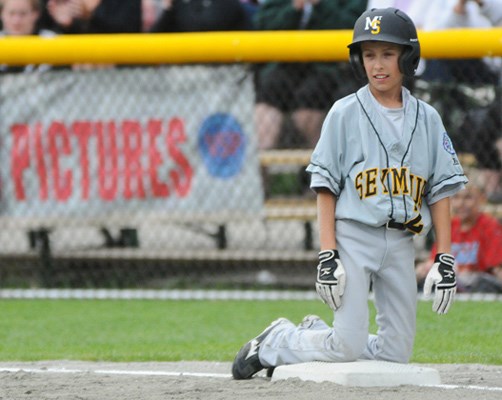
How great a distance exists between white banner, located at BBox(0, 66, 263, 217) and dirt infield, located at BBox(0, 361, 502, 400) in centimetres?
288

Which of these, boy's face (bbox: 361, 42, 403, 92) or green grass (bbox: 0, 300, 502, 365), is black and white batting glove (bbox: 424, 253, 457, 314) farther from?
green grass (bbox: 0, 300, 502, 365)

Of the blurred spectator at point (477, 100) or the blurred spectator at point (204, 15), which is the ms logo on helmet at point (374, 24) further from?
the blurred spectator at point (204, 15)

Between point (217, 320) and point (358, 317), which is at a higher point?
point (358, 317)

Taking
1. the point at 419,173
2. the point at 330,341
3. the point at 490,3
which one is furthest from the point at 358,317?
the point at 490,3

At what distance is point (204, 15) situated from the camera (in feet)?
29.6

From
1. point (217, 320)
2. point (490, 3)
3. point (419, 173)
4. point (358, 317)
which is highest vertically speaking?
point (490, 3)

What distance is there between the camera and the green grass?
597cm

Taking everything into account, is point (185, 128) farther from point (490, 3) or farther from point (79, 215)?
point (490, 3)

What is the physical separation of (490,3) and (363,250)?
4.31m

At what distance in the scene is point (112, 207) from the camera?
8.43m

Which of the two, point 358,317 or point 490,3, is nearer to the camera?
point 358,317

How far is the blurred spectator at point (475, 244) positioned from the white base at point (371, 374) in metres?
3.09

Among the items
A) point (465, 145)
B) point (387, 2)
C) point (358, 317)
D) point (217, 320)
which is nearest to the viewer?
point (358, 317)

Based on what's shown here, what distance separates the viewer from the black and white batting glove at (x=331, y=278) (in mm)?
4570
